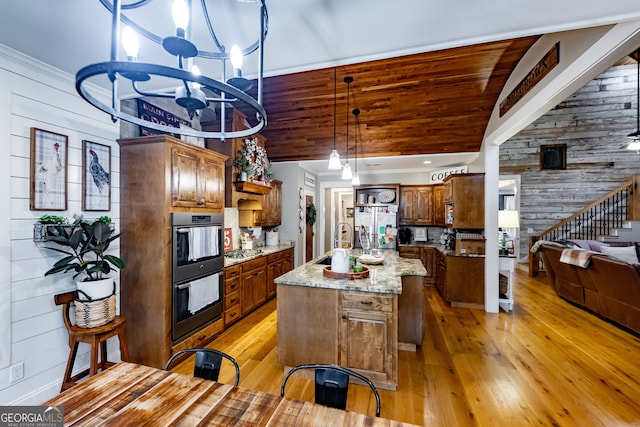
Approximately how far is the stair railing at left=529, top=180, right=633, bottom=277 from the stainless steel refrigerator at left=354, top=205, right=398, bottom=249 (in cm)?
362

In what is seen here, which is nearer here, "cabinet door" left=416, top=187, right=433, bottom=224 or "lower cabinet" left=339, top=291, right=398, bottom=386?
"lower cabinet" left=339, top=291, right=398, bottom=386

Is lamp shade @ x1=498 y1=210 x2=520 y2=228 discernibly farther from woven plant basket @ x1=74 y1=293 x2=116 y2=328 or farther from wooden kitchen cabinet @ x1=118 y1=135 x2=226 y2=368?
woven plant basket @ x1=74 y1=293 x2=116 y2=328

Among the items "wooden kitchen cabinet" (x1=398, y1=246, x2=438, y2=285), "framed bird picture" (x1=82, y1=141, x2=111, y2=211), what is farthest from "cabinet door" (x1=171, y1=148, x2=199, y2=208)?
"wooden kitchen cabinet" (x1=398, y1=246, x2=438, y2=285)

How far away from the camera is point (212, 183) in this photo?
10.5 ft

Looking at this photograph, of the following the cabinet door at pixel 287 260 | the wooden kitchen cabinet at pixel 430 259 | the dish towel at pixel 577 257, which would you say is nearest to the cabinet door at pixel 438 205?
the wooden kitchen cabinet at pixel 430 259

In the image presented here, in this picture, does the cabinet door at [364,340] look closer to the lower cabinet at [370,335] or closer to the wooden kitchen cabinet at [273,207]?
the lower cabinet at [370,335]

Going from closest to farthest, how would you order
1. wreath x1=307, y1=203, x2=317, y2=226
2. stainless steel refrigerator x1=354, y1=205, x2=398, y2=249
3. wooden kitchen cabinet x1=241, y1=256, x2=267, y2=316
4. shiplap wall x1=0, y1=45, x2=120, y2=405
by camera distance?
shiplap wall x1=0, y1=45, x2=120, y2=405 → wooden kitchen cabinet x1=241, y1=256, x2=267, y2=316 → stainless steel refrigerator x1=354, y1=205, x2=398, y2=249 → wreath x1=307, y1=203, x2=317, y2=226

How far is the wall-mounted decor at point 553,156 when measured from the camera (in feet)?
23.7

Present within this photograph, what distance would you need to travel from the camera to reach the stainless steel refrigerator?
19.8 feet

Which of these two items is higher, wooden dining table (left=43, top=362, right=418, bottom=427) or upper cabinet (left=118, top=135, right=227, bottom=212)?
upper cabinet (left=118, top=135, right=227, bottom=212)

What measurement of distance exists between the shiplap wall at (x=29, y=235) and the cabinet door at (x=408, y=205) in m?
5.55

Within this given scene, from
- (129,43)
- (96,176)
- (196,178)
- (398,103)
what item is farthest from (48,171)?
(398,103)

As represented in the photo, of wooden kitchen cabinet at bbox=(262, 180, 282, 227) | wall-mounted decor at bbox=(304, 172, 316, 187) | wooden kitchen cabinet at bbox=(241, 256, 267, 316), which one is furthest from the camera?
wall-mounted decor at bbox=(304, 172, 316, 187)

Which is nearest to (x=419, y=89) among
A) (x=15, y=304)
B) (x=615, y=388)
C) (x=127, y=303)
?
(x=615, y=388)
